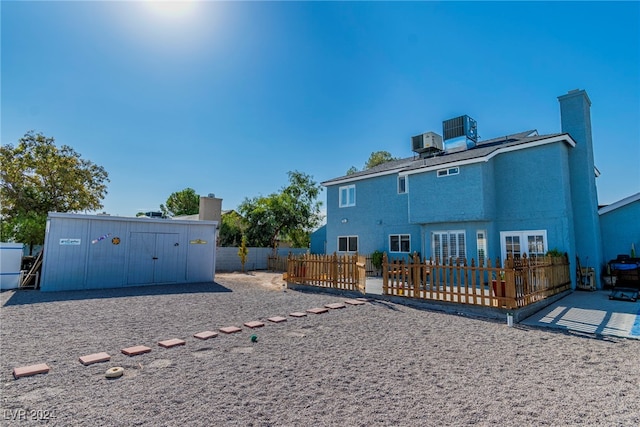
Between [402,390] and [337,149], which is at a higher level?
[337,149]

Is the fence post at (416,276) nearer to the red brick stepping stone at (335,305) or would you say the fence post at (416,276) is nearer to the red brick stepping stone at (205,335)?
the red brick stepping stone at (335,305)

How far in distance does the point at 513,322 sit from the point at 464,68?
9769mm

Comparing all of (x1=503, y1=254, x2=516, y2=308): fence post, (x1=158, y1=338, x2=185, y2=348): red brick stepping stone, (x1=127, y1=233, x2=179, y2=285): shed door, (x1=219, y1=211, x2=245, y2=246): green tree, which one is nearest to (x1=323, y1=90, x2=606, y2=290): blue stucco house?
(x1=503, y1=254, x2=516, y2=308): fence post

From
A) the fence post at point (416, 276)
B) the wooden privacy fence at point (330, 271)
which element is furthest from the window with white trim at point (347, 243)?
the fence post at point (416, 276)

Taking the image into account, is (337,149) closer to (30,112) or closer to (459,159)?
(459,159)

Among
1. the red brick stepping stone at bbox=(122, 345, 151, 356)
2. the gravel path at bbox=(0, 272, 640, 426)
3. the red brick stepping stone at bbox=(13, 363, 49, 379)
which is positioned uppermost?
the red brick stepping stone at bbox=(13, 363, 49, 379)

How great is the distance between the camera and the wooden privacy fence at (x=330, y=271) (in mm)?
10289

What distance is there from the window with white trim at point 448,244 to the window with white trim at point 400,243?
1.95 m

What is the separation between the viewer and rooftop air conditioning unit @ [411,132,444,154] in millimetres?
18922

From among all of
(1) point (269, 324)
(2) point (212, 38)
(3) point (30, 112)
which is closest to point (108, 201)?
(3) point (30, 112)

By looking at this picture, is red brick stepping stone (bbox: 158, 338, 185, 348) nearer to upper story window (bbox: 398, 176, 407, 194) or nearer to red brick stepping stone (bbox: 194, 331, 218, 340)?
red brick stepping stone (bbox: 194, 331, 218, 340)

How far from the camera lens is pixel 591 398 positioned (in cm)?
329

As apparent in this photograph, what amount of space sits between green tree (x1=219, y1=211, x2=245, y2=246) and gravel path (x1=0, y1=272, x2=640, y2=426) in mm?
20502

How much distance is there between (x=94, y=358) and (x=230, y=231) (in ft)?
77.7
